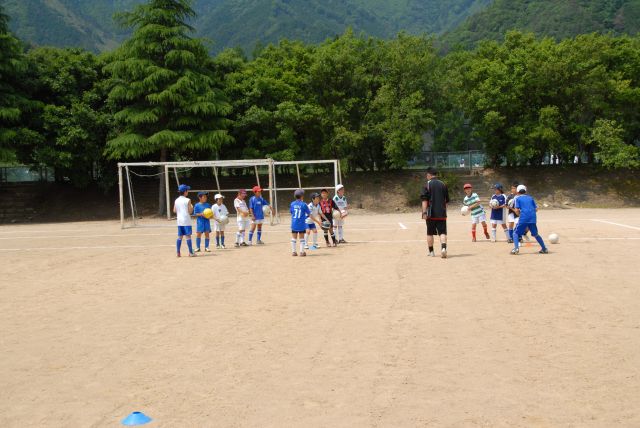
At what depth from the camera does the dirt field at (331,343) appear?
5.27m

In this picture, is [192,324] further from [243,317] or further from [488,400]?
[488,400]

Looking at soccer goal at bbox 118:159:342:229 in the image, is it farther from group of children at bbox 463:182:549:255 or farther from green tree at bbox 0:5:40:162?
group of children at bbox 463:182:549:255

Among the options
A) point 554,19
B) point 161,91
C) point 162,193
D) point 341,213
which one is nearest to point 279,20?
point 554,19

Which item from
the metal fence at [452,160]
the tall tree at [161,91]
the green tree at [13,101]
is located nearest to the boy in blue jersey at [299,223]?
the tall tree at [161,91]

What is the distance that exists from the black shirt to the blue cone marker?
968 centimetres

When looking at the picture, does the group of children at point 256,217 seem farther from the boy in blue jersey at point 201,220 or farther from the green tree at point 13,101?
the green tree at point 13,101

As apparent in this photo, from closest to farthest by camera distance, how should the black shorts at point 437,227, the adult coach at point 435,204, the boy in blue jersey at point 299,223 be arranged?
1. the adult coach at point 435,204
2. the black shorts at point 437,227
3. the boy in blue jersey at point 299,223

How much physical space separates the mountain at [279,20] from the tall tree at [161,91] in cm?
12841

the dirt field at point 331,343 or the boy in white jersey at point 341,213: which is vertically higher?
the boy in white jersey at point 341,213

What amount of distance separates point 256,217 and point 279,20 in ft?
547

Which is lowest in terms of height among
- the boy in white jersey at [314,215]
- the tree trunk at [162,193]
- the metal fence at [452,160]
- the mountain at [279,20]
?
the boy in white jersey at [314,215]

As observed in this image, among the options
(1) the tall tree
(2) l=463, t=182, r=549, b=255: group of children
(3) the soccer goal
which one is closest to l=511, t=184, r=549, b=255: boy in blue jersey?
(2) l=463, t=182, r=549, b=255: group of children

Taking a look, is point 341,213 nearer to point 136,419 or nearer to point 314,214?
point 314,214

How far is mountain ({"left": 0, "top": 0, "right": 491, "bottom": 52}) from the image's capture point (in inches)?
6703
